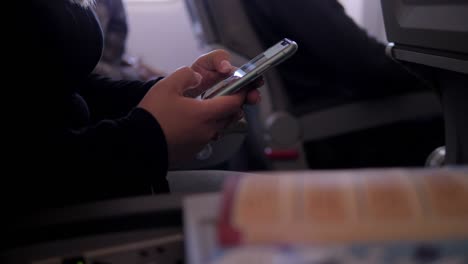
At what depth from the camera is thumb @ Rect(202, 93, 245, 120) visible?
0.53 metres

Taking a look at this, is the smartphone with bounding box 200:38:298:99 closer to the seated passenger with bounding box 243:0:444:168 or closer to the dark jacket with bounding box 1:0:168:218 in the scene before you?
the dark jacket with bounding box 1:0:168:218

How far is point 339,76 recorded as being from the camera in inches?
57.3

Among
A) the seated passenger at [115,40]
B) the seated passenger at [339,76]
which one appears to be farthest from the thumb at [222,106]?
the seated passenger at [115,40]

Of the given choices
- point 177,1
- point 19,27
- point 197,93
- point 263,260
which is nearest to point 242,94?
point 197,93

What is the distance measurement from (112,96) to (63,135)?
29cm

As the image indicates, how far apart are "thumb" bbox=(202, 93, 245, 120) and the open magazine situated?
0.28 meters

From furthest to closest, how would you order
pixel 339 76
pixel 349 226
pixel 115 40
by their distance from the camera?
pixel 115 40, pixel 339 76, pixel 349 226

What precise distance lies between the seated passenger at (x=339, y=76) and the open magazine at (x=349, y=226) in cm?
118

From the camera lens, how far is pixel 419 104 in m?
1.45

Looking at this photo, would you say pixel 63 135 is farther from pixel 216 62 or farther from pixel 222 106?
pixel 216 62

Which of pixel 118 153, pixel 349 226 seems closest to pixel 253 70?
pixel 118 153

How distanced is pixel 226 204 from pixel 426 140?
1355 mm

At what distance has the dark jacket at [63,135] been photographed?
449mm

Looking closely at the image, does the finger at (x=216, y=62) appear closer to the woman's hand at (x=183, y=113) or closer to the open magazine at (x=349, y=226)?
the woman's hand at (x=183, y=113)
